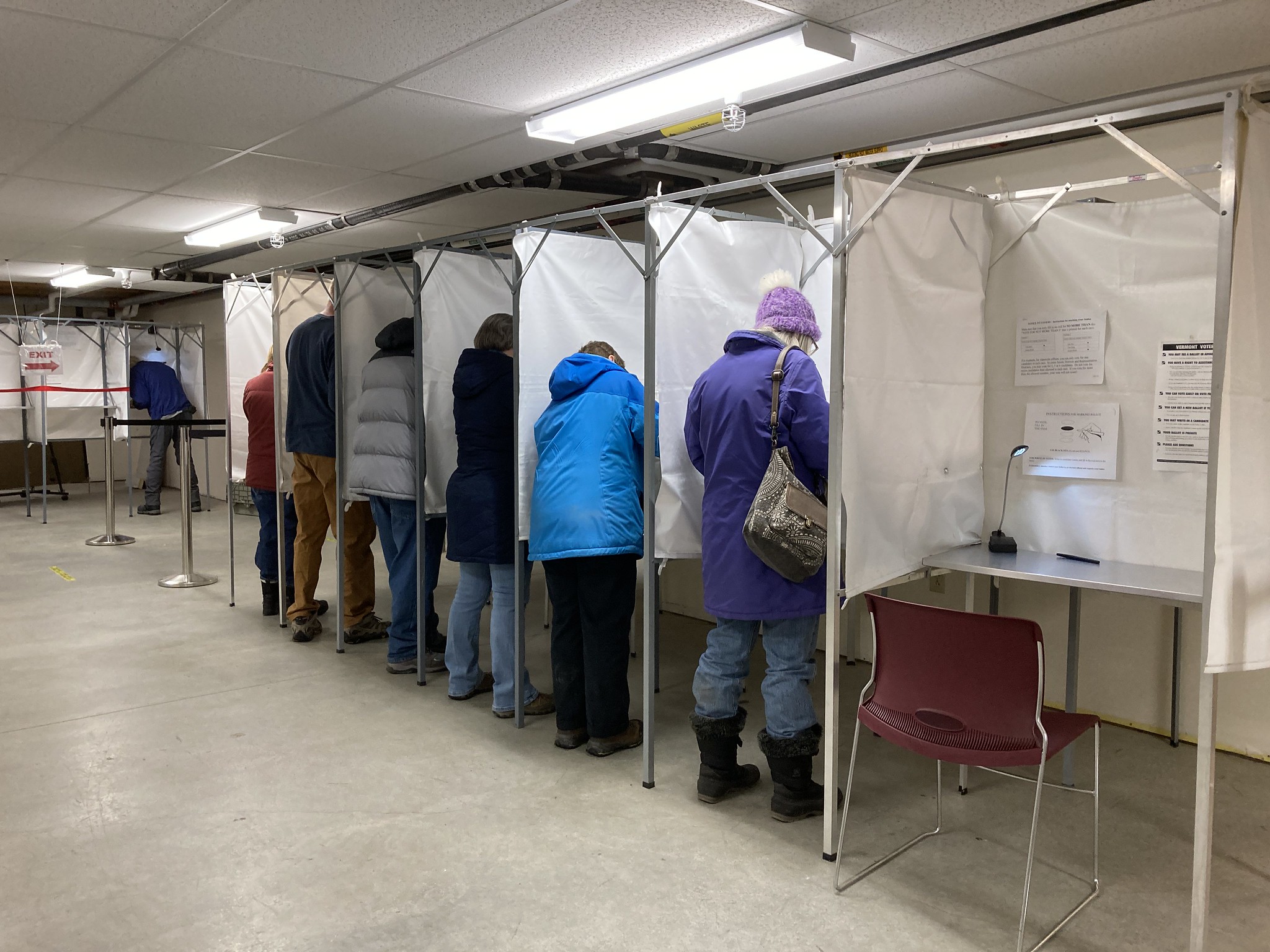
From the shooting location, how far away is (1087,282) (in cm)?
295

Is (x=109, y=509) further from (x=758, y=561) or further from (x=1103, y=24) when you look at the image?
(x=1103, y=24)

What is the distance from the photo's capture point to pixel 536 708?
3873mm

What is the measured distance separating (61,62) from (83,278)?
6668 mm

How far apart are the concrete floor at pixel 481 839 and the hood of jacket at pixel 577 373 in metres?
1.30

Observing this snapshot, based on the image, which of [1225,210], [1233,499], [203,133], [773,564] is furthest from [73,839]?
[1225,210]

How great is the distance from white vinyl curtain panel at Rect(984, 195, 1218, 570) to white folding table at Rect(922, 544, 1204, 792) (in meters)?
0.12

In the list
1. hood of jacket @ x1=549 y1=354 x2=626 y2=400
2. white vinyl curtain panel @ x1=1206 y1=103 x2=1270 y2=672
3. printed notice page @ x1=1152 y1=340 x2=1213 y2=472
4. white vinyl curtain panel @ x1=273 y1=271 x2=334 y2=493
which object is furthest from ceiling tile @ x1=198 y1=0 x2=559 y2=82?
printed notice page @ x1=1152 y1=340 x2=1213 y2=472

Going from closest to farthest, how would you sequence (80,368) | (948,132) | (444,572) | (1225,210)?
(1225,210)
(948,132)
(444,572)
(80,368)

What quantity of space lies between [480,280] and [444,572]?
2.88m

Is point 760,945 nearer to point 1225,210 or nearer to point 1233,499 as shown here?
point 1233,499

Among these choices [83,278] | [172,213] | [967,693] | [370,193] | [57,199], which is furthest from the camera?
[83,278]

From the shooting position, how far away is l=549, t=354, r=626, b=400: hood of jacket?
11.0 feet

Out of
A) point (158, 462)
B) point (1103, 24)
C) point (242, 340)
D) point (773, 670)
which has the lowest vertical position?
point (773, 670)

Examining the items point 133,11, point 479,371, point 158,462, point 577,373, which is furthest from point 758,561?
point 158,462
